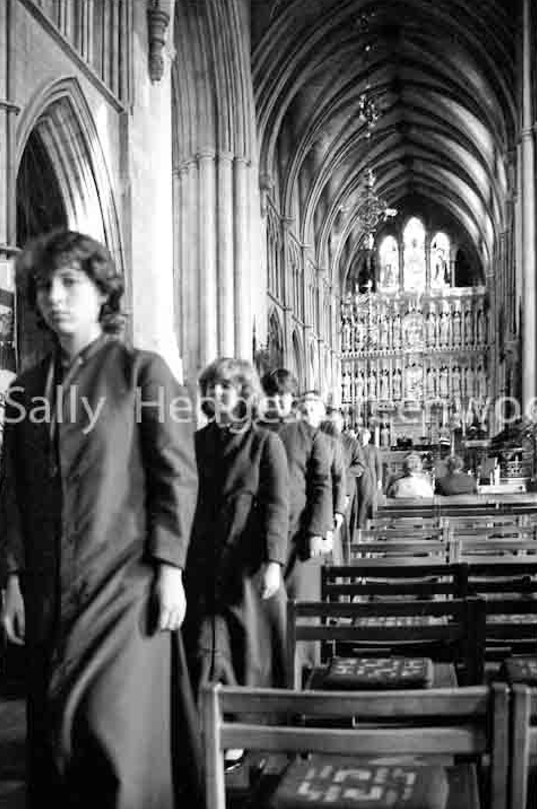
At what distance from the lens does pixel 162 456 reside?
2139mm

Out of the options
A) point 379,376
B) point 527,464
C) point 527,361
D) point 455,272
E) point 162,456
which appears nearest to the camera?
point 162,456

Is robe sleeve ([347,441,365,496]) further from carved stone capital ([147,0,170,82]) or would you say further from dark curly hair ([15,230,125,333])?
dark curly hair ([15,230,125,333])

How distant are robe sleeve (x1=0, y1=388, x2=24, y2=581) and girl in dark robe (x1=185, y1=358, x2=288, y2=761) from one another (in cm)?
109

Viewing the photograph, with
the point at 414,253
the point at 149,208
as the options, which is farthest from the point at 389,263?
the point at 149,208

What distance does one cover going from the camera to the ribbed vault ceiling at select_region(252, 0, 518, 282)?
21.5m

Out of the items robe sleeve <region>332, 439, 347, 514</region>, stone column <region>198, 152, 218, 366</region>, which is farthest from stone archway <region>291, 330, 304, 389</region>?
robe sleeve <region>332, 439, 347, 514</region>

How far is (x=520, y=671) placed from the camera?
2.51 metres

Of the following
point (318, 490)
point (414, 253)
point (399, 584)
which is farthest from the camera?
point (414, 253)

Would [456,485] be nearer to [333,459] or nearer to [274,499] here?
[333,459]

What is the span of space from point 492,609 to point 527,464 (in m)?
14.2

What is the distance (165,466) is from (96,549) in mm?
251

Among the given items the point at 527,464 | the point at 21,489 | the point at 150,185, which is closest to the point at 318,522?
the point at 21,489

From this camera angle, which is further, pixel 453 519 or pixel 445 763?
pixel 453 519

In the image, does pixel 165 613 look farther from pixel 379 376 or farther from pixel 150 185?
pixel 379 376
